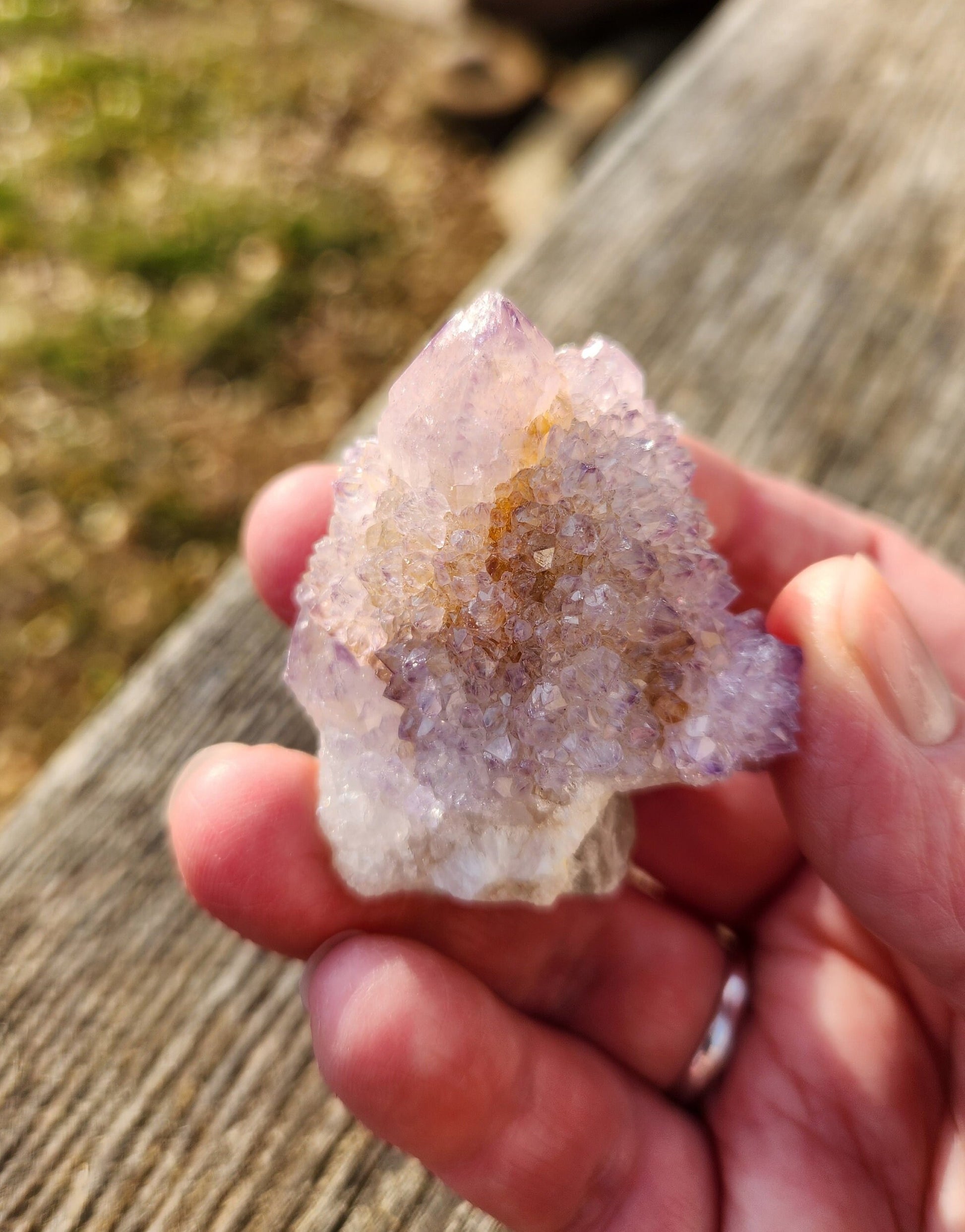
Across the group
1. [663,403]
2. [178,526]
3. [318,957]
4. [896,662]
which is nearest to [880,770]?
[896,662]

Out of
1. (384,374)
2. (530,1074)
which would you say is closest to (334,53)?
(384,374)

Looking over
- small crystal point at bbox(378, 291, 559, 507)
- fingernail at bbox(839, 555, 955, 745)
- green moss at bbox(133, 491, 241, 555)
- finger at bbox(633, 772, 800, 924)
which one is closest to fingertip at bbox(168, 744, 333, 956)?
small crystal point at bbox(378, 291, 559, 507)

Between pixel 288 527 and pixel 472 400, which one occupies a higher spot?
pixel 472 400

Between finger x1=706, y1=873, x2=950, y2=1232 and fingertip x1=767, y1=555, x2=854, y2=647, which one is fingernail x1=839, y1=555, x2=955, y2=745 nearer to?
fingertip x1=767, y1=555, x2=854, y2=647

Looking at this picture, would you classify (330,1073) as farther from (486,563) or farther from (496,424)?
(496,424)

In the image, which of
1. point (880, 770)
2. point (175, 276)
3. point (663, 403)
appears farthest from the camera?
point (175, 276)

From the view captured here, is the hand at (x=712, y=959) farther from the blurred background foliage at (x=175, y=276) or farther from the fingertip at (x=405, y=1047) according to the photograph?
the blurred background foliage at (x=175, y=276)

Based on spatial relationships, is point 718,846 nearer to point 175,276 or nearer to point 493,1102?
point 493,1102

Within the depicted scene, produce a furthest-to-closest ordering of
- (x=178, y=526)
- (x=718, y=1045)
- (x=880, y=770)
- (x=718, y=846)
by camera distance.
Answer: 1. (x=178, y=526)
2. (x=718, y=846)
3. (x=718, y=1045)
4. (x=880, y=770)
